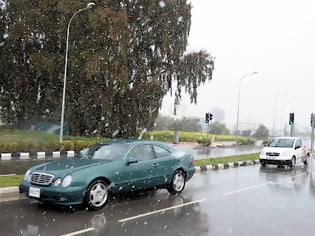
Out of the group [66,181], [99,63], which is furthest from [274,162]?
[99,63]

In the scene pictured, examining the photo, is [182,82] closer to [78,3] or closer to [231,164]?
[78,3]

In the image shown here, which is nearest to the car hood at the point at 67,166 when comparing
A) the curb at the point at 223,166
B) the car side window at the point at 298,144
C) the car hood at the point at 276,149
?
the curb at the point at 223,166

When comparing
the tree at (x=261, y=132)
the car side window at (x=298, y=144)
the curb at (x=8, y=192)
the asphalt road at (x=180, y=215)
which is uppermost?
the tree at (x=261, y=132)

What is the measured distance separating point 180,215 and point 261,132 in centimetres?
6900

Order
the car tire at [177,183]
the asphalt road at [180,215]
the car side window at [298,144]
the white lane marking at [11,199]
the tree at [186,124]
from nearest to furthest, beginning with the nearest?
the asphalt road at [180,215], the white lane marking at [11,199], the car tire at [177,183], the car side window at [298,144], the tree at [186,124]

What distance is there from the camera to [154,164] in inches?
398

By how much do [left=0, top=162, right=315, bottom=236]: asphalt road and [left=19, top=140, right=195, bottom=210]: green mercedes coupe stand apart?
0.31 meters

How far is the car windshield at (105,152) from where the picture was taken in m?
9.51

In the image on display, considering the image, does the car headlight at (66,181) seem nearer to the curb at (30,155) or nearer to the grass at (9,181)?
the grass at (9,181)

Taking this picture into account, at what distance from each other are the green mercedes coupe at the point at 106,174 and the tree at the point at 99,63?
22.1 m

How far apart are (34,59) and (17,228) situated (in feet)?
93.2

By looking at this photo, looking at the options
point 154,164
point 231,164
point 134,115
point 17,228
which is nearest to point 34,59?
point 134,115

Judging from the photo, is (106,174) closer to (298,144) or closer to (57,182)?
(57,182)

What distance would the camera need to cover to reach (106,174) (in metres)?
8.80
